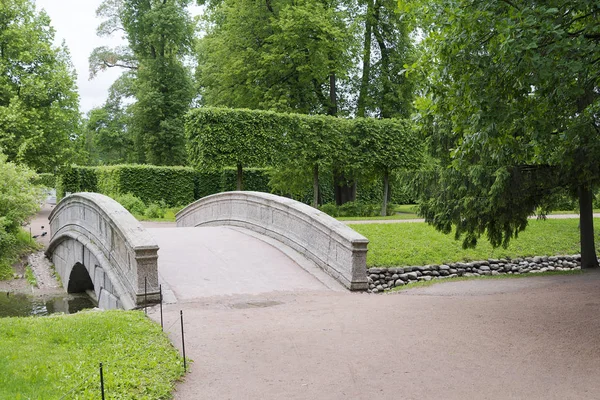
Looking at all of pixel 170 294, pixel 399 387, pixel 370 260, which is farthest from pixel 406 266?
pixel 399 387

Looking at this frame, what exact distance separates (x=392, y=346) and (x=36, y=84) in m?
25.3

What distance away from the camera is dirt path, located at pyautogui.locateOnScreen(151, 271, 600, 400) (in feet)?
18.9

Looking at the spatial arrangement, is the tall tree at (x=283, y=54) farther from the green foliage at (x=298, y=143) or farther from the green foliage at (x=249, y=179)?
the green foliage at (x=249, y=179)

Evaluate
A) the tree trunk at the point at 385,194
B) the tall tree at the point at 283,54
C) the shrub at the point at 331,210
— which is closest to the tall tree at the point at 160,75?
the tall tree at the point at 283,54

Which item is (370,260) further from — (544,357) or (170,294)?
(544,357)

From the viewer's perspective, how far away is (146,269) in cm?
990

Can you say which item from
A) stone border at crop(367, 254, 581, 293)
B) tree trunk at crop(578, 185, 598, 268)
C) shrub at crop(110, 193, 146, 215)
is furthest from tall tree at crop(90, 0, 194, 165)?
tree trunk at crop(578, 185, 598, 268)

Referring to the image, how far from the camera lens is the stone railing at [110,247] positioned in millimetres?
9891

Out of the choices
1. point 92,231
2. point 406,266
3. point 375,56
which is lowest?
point 406,266

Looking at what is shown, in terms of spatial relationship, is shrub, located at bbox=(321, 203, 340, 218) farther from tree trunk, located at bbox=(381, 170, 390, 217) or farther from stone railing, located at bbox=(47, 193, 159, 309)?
stone railing, located at bbox=(47, 193, 159, 309)

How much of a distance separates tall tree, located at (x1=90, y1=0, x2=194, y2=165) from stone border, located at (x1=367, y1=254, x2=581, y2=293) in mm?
25256

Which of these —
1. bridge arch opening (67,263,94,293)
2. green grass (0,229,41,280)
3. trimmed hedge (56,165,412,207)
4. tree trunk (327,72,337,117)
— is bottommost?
bridge arch opening (67,263,94,293)

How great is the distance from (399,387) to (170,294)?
5422 millimetres

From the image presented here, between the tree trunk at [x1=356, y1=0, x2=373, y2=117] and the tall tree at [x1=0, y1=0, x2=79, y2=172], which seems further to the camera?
the tree trunk at [x1=356, y1=0, x2=373, y2=117]
